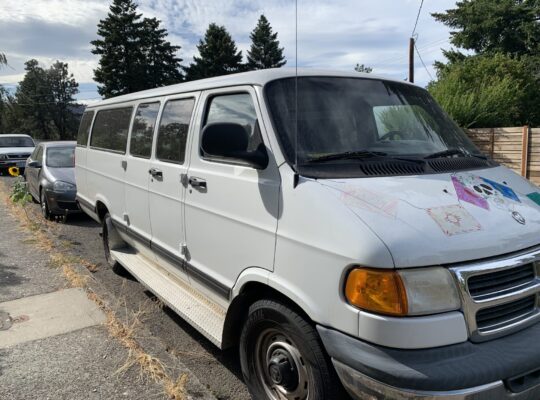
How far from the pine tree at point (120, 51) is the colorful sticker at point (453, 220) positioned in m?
56.7

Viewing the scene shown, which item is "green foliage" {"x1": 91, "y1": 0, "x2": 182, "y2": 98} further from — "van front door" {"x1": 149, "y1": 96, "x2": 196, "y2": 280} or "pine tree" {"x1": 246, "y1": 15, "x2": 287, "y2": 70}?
"van front door" {"x1": 149, "y1": 96, "x2": 196, "y2": 280}

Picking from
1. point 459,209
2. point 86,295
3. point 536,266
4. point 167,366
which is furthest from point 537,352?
point 86,295

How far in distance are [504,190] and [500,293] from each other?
2.63ft

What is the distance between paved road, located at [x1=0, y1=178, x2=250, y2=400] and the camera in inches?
131

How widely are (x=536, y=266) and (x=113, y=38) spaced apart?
194 feet

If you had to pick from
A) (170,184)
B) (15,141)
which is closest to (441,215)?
(170,184)

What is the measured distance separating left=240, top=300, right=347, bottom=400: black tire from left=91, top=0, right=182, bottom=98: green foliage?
179 ft

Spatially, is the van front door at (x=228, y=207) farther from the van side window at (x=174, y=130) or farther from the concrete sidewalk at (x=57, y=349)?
the concrete sidewalk at (x=57, y=349)

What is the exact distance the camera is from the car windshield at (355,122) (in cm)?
280

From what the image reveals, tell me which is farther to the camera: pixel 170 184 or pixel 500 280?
pixel 170 184

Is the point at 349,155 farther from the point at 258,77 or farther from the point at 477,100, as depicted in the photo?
the point at 477,100

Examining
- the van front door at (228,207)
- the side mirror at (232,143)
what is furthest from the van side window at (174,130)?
the side mirror at (232,143)

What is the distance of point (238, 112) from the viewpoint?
10.3ft

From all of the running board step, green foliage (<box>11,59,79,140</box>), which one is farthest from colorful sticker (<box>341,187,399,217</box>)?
green foliage (<box>11,59,79,140</box>)
